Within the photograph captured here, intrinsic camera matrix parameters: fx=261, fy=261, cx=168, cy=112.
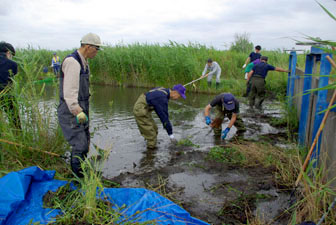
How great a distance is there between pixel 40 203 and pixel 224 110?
14.7 feet

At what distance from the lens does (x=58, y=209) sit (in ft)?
9.14

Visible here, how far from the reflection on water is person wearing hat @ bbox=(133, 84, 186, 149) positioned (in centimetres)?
37

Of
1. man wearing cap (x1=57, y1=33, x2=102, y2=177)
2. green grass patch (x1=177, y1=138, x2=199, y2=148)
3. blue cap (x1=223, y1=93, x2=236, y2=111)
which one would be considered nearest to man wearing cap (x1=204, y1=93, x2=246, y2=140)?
blue cap (x1=223, y1=93, x2=236, y2=111)

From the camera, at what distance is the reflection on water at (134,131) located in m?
4.90

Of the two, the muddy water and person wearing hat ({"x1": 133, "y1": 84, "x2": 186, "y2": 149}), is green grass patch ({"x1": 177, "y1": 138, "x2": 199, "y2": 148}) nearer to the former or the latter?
the muddy water

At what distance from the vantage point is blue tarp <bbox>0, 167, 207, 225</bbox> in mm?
2582

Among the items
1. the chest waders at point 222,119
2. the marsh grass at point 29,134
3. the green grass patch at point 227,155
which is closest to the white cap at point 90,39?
the marsh grass at point 29,134

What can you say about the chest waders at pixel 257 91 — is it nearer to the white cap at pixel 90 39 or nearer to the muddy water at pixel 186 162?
the muddy water at pixel 186 162

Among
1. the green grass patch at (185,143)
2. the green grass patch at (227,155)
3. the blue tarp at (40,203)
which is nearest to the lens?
the blue tarp at (40,203)

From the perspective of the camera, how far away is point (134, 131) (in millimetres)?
6859

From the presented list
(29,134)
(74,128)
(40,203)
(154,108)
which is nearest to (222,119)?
(154,108)

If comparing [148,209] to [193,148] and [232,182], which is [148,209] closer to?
[232,182]

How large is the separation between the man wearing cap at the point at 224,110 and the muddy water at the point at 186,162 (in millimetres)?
222

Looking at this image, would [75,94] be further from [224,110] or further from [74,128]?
[224,110]
